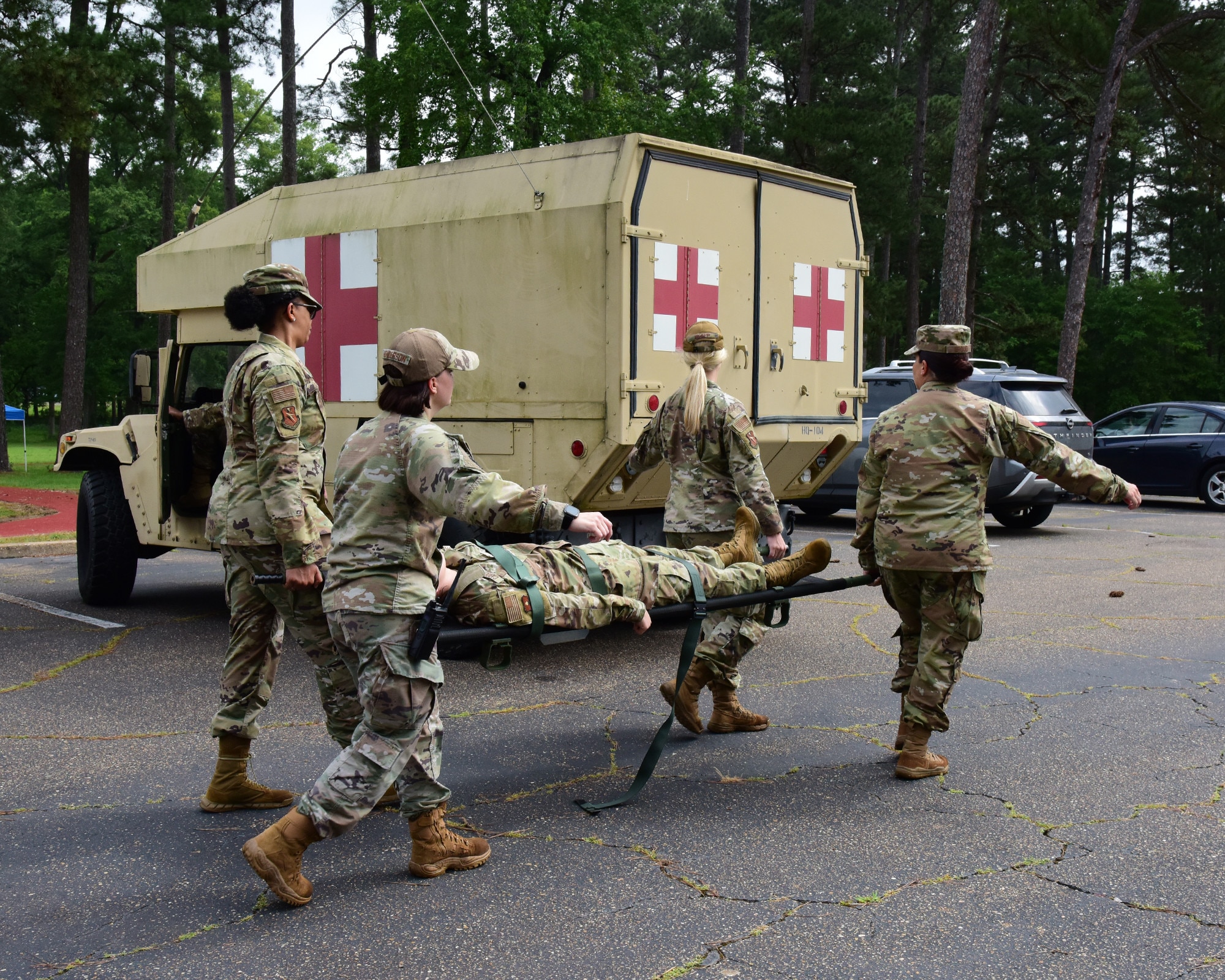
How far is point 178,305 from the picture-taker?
342 inches

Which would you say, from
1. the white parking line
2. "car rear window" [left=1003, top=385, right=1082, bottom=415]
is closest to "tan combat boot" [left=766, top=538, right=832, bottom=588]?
the white parking line

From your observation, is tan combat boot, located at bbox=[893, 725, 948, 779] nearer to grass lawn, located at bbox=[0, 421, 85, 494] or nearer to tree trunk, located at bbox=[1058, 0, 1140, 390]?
grass lawn, located at bbox=[0, 421, 85, 494]

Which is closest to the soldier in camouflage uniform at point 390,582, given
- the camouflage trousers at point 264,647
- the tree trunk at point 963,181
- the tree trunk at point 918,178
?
the camouflage trousers at point 264,647

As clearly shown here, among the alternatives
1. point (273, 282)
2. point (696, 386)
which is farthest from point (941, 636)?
point (273, 282)

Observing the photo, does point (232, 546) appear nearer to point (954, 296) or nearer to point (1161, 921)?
point (1161, 921)

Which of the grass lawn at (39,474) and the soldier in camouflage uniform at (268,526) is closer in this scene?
the soldier in camouflage uniform at (268,526)

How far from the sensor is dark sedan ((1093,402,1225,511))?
1638 centimetres

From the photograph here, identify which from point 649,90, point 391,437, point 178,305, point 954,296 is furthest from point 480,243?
point 649,90

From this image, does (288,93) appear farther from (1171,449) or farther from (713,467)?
(713,467)

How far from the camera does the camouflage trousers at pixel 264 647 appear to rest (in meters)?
4.19

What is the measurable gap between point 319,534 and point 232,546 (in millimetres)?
348

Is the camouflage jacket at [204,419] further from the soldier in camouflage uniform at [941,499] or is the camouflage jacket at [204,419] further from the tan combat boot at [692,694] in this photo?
the soldier in camouflage uniform at [941,499]

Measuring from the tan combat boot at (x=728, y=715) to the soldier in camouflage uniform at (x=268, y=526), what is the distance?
183 centimetres

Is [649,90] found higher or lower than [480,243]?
higher
